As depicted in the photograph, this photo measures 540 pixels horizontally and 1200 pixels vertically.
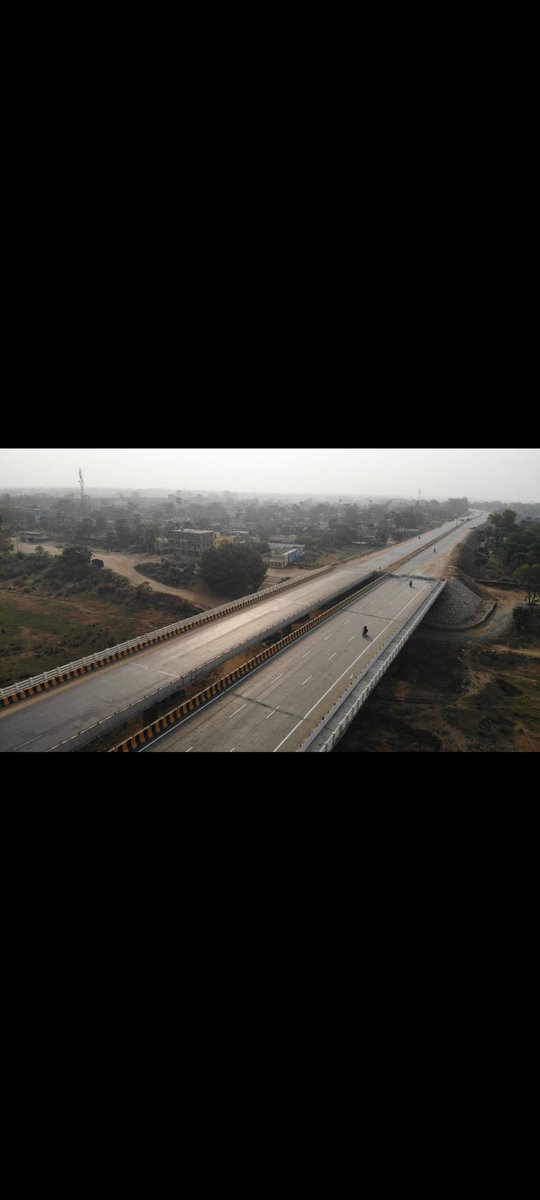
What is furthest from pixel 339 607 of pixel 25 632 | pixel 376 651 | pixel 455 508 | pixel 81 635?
pixel 455 508

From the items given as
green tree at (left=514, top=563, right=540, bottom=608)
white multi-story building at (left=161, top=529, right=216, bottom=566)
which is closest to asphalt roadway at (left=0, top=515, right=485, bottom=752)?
green tree at (left=514, top=563, right=540, bottom=608)

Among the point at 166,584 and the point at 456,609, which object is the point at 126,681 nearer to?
the point at 166,584

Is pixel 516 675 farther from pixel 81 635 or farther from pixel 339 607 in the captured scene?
pixel 81 635

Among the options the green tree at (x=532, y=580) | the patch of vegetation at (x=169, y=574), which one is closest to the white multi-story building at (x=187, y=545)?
the patch of vegetation at (x=169, y=574)

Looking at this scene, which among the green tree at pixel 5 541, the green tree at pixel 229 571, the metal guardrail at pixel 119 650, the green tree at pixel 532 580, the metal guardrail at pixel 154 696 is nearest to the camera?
the metal guardrail at pixel 154 696

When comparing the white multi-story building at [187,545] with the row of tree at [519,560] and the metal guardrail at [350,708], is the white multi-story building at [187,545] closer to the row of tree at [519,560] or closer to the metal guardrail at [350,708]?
the row of tree at [519,560]
